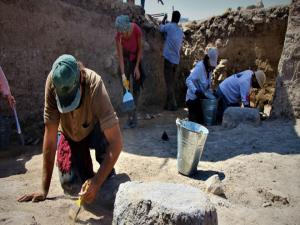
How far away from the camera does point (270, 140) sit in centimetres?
482

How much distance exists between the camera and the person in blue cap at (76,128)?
2.56 meters

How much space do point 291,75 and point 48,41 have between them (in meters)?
3.92

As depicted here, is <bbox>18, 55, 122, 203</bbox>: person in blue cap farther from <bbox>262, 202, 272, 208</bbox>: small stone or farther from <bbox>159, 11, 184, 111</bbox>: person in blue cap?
<bbox>159, 11, 184, 111</bbox>: person in blue cap

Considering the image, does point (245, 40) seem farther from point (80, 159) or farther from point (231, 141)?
point (80, 159)

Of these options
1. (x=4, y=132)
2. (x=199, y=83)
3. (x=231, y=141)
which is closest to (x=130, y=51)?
(x=199, y=83)

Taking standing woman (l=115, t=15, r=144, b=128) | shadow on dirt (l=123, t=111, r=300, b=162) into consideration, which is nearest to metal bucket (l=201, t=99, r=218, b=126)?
shadow on dirt (l=123, t=111, r=300, b=162)

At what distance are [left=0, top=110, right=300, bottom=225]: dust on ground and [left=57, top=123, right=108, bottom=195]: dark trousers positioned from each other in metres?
0.13

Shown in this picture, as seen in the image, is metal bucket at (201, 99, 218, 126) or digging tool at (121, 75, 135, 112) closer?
digging tool at (121, 75, 135, 112)

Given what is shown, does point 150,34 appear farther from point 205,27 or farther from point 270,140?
point 270,140

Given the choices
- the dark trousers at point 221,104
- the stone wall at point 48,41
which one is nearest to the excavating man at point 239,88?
the dark trousers at point 221,104

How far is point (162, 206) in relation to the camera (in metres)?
2.13

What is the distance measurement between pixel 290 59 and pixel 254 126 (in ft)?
4.03

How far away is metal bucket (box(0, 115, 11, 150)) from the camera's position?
487 cm

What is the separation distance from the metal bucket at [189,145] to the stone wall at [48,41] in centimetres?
286
